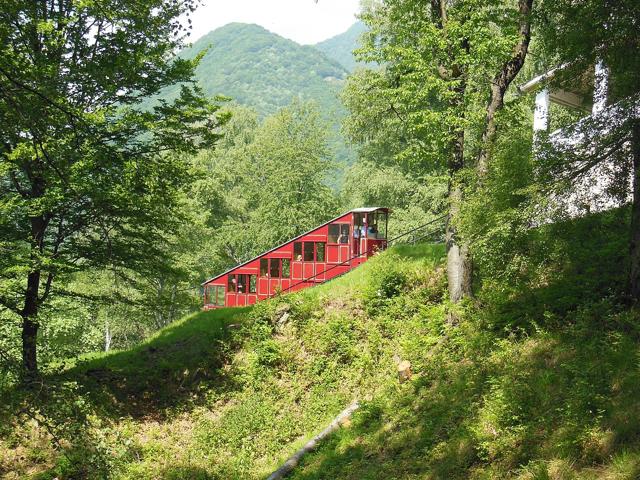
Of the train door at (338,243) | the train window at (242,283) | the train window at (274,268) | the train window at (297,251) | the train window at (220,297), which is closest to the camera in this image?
the train door at (338,243)

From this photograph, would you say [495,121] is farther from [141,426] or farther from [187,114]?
[141,426]

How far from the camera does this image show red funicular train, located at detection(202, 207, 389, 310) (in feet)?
79.7

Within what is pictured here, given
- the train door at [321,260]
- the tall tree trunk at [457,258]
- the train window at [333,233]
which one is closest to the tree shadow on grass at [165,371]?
the train door at [321,260]

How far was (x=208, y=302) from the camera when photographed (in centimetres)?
2834

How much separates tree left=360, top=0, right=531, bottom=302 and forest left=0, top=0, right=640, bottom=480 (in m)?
0.08

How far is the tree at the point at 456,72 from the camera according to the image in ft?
44.7

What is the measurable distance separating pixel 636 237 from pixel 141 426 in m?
13.0

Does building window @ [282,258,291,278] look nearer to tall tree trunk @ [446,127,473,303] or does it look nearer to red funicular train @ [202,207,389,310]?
red funicular train @ [202,207,389,310]

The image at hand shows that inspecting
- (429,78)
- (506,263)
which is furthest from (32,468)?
(429,78)

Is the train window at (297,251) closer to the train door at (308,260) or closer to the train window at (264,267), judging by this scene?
the train door at (308,260)

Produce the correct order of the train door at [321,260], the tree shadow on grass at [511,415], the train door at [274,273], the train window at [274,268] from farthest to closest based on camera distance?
the train window at [274,268] → the train door at [274,273] → the train door at [321,260] → the tree shadow on grass at [511,415]

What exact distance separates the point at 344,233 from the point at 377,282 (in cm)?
691

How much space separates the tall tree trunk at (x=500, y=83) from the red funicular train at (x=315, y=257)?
406 inches

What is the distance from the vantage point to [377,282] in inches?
703
